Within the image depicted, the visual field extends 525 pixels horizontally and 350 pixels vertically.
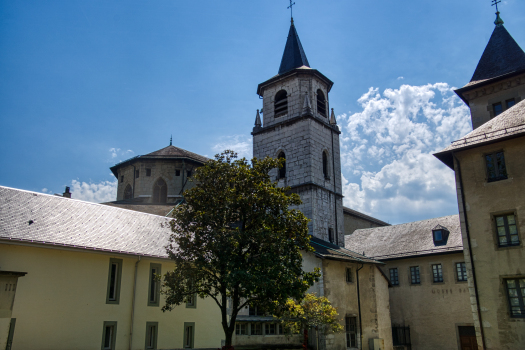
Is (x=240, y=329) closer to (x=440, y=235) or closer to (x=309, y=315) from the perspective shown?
(x=309, y=315)

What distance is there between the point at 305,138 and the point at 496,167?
60.5 ft

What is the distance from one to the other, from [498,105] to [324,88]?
1668cm

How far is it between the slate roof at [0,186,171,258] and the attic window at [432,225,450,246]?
20687 mm

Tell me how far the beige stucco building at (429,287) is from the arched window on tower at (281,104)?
13710mm

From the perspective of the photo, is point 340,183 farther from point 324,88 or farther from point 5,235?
point 5,235

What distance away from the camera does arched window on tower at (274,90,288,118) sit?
37.8m

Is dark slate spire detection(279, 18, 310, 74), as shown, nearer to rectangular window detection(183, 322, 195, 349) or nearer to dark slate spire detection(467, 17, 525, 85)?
dark slate spire detection(467, 17, 525, 85)

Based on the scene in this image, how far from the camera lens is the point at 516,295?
1658 cm

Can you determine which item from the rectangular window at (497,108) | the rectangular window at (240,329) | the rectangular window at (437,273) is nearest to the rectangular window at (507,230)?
the rectangular window at (497,108)

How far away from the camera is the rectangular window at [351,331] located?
26.4m

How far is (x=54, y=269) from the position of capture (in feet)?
54.9

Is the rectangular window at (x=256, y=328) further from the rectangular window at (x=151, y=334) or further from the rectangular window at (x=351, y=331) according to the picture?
the rectangular window at (x=351, y=331)

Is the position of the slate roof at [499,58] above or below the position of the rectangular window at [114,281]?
above

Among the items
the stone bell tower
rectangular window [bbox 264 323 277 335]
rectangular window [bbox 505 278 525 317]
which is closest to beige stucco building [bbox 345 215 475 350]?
the stone bell tower
